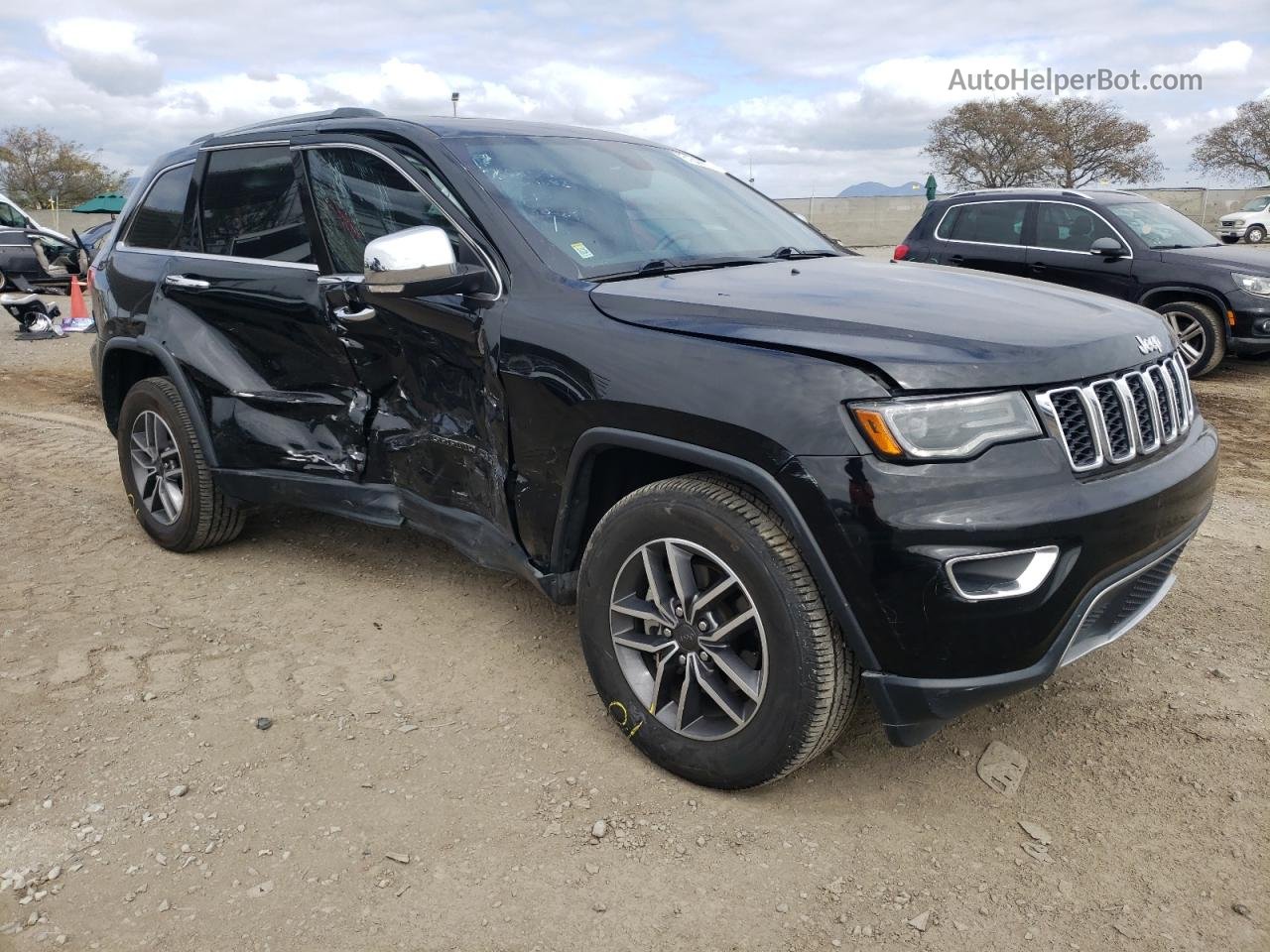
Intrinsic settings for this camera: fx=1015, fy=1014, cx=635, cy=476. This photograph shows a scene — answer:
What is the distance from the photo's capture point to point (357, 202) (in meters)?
3.62

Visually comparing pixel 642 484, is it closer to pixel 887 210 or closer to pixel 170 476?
pixel 170 476

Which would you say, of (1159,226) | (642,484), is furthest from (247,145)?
(1159,226)

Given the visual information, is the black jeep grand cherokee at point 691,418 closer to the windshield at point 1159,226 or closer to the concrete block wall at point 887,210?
the windshield at point 1159,226

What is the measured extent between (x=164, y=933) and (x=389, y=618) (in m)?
1.75

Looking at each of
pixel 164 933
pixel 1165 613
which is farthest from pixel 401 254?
pixel 1165 613

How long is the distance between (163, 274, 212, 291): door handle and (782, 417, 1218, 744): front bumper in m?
2.93

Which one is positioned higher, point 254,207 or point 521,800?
point 254,207

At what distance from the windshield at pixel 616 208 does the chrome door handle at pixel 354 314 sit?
615mm

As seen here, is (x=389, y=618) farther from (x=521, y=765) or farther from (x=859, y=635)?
(x=859, y=635)

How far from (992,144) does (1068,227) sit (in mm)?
40946

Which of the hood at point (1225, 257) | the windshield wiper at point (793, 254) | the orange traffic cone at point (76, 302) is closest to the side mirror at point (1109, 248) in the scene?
the hood at point (1225, 257)

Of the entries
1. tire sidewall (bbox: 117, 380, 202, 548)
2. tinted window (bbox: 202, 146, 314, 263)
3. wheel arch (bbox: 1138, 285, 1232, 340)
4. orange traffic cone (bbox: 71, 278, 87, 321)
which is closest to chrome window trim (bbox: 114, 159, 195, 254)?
tinted window (bbox: 202, 146, 314, 263)

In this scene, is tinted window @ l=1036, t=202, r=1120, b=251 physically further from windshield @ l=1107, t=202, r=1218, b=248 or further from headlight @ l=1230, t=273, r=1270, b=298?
headlight @ l=1230, t=273, r=1270, b=298

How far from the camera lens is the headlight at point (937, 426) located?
228 cm
